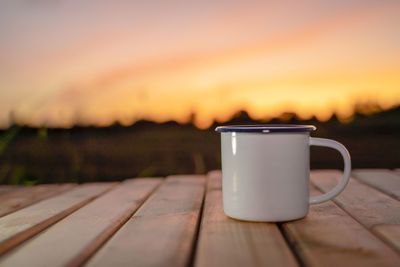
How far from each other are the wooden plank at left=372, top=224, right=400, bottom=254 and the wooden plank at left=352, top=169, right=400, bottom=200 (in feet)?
1.00

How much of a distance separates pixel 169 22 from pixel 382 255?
1553mm

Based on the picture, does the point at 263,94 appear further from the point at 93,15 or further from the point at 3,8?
the point at 3,8

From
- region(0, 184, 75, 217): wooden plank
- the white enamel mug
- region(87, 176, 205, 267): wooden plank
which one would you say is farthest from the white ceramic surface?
region(0, 184, 75, 217): wooden plank

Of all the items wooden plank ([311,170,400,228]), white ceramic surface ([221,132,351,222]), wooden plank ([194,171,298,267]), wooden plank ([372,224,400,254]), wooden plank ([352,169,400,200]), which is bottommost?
wooden plank ([352,169,400,200])

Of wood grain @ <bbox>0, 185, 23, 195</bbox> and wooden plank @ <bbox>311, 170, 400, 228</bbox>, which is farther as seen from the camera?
wood grain @ <bbox>0, 185, 23, 195</bbox>

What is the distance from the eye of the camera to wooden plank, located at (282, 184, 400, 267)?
20.8 inches

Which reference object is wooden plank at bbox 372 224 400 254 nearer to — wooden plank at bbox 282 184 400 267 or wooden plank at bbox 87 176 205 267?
wooden plank at bbox 282 184 400 267

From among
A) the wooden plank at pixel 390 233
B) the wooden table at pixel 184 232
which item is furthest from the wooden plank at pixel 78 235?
the wooden plank at pixel 390 233

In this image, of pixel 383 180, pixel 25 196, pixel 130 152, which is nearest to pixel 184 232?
pixel 25 196

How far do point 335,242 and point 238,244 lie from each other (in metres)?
0.15

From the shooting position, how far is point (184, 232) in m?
0.67

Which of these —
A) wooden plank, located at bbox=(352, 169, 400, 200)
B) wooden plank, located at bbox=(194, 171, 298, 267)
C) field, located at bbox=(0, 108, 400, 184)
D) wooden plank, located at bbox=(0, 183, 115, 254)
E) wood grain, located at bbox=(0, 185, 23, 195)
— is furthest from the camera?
field, located at bbox=(0, 108, 400, 184)

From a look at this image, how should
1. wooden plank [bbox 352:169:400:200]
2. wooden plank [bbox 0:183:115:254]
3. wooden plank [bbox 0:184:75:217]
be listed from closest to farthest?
1. wooden plank [bbox 0:183:115:254]
2. wooden plank [bbox 0:184:75:217]
3. wooden plank [bbox 352:169:400:200]

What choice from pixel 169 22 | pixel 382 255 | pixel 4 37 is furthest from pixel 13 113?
pixel 382 255
